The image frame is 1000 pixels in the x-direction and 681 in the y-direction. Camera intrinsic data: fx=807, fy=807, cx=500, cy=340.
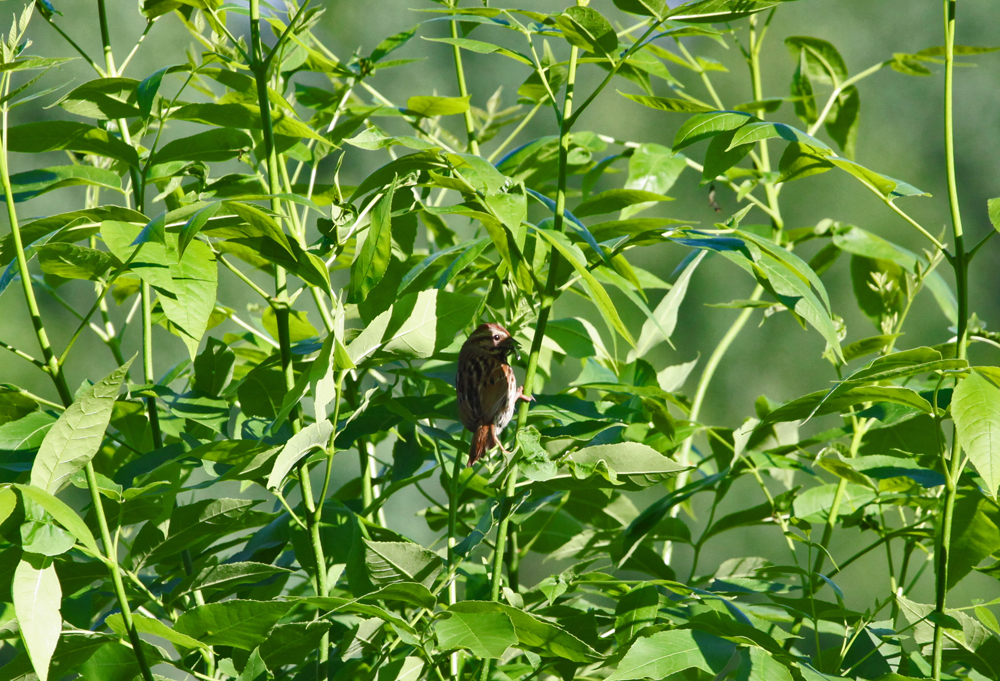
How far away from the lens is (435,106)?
63 cm

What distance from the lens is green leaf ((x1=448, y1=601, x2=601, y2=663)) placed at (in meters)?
0.39

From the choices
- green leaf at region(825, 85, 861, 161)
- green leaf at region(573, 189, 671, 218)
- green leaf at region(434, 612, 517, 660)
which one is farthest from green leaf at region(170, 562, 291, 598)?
green leaf at region(825, 85, 861, 161)

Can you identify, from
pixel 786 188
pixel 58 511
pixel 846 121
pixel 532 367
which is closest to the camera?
pixel 58 511

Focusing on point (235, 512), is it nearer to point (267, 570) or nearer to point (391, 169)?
point (267, 570)

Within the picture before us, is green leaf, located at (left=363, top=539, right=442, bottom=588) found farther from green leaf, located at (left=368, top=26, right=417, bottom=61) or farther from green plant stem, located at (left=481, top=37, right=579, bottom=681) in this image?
green leaf, located at (left=368, top=26, right=417, bottom=61)

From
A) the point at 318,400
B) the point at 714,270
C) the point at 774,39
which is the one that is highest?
the point at 774,39

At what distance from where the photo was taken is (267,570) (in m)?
0.46

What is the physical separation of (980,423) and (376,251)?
31 centimetres

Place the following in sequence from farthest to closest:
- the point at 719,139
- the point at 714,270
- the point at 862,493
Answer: the point at 714,270, the point at 862,493, the point at 719,139

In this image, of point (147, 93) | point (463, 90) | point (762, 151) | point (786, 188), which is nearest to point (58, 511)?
point (147, 93)

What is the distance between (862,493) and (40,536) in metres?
0.57

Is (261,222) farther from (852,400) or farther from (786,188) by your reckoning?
(786,188)

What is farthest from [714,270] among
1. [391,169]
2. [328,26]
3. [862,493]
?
[391,169]

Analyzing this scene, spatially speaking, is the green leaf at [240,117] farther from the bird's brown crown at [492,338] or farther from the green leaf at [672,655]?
the green leaf at [672,655]
